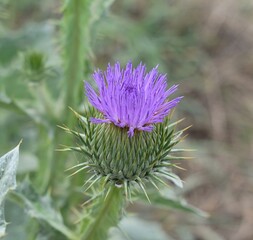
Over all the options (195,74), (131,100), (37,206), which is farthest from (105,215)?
(195,74)

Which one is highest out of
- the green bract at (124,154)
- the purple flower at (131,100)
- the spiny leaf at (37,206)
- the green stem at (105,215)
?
the purple flower at (131,100)

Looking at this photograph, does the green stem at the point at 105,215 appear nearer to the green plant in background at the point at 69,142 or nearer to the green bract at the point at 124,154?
the green plant in background at the point at 69,142

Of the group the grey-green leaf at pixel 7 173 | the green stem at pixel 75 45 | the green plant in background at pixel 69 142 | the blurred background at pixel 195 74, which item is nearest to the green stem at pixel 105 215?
the green plant in background at pixel 69 142

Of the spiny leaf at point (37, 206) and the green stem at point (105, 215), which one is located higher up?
the green stem at point (105, 215)

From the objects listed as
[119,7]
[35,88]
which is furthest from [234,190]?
[35,88]

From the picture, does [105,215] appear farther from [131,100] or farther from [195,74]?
[195,74]

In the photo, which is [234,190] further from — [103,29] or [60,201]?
[60,201]

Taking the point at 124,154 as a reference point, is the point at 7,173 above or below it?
below
